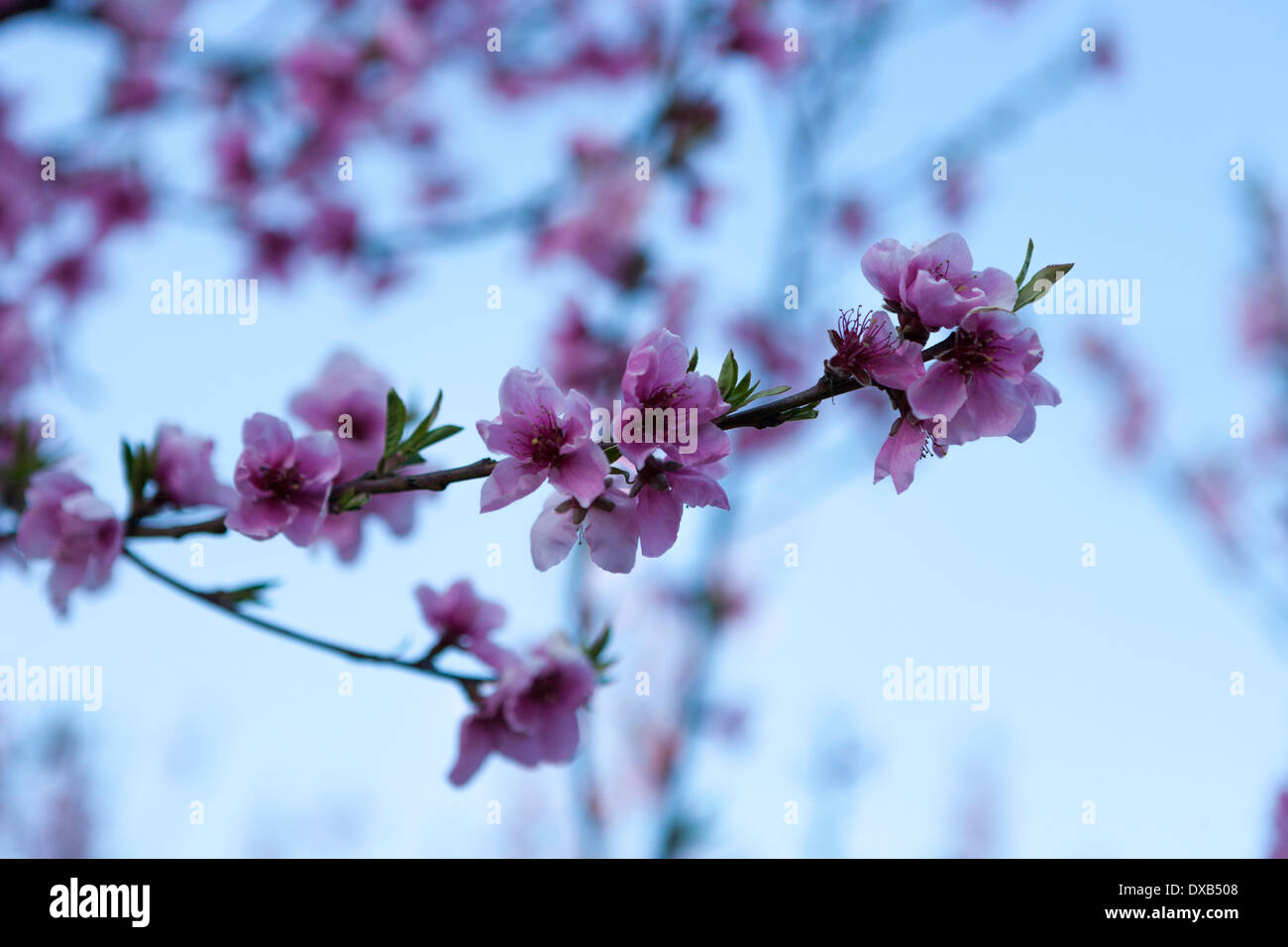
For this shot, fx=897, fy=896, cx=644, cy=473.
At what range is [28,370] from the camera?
291 centimetres

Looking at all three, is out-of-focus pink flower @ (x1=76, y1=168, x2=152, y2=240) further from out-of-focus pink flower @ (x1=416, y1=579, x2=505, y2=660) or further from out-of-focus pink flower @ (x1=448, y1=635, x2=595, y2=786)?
out-of-focus pink flower @ (x1=448, y1=635, x2=595, y2=786)

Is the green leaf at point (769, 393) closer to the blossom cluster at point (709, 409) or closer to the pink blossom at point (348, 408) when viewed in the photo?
the blossom cluster at point (709, 409)

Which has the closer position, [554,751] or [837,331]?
[837,331]

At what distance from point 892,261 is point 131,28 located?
2758 mm

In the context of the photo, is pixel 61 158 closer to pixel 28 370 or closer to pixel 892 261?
pixel 28 370

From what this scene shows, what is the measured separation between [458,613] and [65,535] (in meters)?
0.71

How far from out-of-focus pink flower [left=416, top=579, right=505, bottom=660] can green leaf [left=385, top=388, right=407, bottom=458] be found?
0.38 m

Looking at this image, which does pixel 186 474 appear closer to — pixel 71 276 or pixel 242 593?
pixel 242 593

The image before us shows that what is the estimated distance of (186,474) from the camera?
162 cm

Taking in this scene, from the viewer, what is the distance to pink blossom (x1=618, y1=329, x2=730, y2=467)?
48.1 inches

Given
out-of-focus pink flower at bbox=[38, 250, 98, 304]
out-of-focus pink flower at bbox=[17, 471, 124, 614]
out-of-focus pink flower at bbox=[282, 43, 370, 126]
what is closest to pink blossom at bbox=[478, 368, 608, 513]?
out-of-focus pink flower at bbox=[17, 471, 124, 614]

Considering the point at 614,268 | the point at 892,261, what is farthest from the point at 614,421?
the point at 614,268

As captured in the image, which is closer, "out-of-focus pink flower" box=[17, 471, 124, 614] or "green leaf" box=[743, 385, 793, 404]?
"green leaf" box=[743, 385, 793, 404]

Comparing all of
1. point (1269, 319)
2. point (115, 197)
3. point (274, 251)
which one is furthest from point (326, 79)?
point (1269, 319)
